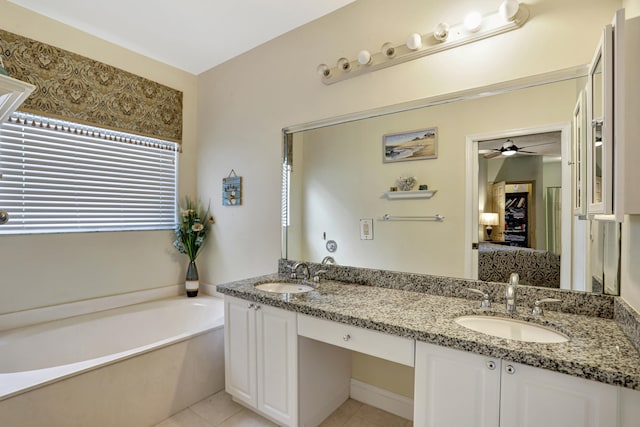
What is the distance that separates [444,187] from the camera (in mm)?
1723

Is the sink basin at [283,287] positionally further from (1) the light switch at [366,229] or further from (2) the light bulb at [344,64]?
(2) the light bulb at [344,64]

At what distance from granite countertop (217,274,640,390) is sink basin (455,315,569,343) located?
3 cm

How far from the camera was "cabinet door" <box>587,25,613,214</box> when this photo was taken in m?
0.95

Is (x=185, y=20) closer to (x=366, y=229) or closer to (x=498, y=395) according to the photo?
(x=366, y=229)

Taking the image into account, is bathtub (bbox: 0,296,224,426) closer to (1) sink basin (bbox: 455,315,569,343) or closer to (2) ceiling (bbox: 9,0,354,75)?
(1) sink basin (bbox: 455,315,569,343)

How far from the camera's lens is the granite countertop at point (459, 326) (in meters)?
0.93

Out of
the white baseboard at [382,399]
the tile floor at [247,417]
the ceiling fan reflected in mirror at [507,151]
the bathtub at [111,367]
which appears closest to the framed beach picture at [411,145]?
the ceiling fan reflected in mirror at [507,151]

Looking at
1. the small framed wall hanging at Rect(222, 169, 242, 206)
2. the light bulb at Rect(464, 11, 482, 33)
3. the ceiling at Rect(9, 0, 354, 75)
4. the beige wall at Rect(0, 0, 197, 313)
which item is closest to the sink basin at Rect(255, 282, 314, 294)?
the small framed wall hanging at Rect(222, 169, 242, 206)

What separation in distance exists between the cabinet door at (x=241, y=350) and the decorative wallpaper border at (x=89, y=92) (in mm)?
1800

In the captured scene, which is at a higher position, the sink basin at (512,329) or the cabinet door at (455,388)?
the sink basin at (512,329)

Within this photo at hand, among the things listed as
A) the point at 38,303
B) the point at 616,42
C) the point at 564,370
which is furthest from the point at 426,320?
the point at 38,303

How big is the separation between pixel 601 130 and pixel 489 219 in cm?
67

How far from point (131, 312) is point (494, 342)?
8.49ft

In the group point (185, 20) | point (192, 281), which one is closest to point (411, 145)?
point (185, 20)
